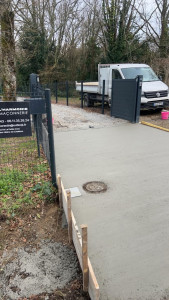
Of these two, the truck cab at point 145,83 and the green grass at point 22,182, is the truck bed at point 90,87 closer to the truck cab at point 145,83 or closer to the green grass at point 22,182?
the truck cab at point 145,83

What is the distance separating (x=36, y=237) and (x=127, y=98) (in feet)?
24.6

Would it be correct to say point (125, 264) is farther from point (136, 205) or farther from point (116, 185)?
point (116, 185)

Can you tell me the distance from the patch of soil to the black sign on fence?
53.4 inches

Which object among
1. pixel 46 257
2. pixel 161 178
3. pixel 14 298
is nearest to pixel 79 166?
pixel 161 178

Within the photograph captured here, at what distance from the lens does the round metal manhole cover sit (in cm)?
398

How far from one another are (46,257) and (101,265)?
66cm

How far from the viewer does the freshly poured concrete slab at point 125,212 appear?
2303mm

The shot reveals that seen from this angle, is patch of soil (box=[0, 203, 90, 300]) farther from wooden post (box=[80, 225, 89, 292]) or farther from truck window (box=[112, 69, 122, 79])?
truck window (box=[112, 69, 122, 79])

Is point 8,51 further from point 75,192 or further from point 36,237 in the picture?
point 36,237

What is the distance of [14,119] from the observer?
155 inches

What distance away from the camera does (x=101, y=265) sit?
2457 mm

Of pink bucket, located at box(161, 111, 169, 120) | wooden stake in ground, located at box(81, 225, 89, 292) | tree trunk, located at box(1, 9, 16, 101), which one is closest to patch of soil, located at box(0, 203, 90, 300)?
wooden stake in ground, located at box(81, 225, 89, 292)

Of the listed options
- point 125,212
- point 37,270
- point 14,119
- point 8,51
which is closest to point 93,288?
point 37,270

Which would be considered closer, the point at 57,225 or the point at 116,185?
the point at 57,225
